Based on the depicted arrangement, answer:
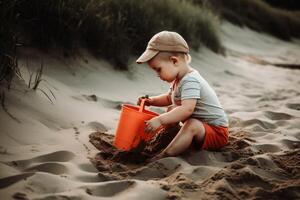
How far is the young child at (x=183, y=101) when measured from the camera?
262cm

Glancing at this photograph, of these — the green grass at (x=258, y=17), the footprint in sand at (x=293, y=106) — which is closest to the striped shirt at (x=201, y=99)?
the footprint in sand at (x=293, y=106)

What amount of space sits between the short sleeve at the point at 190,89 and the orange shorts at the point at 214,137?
199 mm

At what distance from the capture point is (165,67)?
2.72 meters

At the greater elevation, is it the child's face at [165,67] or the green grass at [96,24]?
the green grass at [96,24]

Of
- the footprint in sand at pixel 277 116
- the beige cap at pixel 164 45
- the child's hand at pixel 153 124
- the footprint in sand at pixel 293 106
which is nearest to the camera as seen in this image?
the child's hand at pixel 153 124

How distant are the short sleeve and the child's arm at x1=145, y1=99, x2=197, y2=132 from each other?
0.08 feet

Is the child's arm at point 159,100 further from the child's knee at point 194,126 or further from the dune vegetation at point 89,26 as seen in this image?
the dune vegetation at point 89,26

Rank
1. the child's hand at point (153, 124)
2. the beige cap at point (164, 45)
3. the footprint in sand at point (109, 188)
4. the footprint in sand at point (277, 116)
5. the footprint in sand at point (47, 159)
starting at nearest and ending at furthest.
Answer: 1. the footprint in sand at point (109, 188)
2. the footprint in sand at point (47, 159)
3. the child's hand at point (153, 124)
4. the beige cap at point (164, 45)
5. the footprint in sand at point (277, 116)

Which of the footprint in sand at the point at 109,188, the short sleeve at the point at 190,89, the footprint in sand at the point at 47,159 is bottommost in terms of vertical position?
the footprint in sand at the point at 109,188

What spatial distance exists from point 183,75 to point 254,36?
356 inches

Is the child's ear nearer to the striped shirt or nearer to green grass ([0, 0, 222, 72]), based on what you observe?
the striped shirt

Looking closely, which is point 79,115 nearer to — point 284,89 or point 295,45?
point 284,89

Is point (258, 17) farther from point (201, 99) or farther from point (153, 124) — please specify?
point (153, 124)

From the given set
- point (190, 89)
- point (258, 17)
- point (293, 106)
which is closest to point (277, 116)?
point (293, 106)
